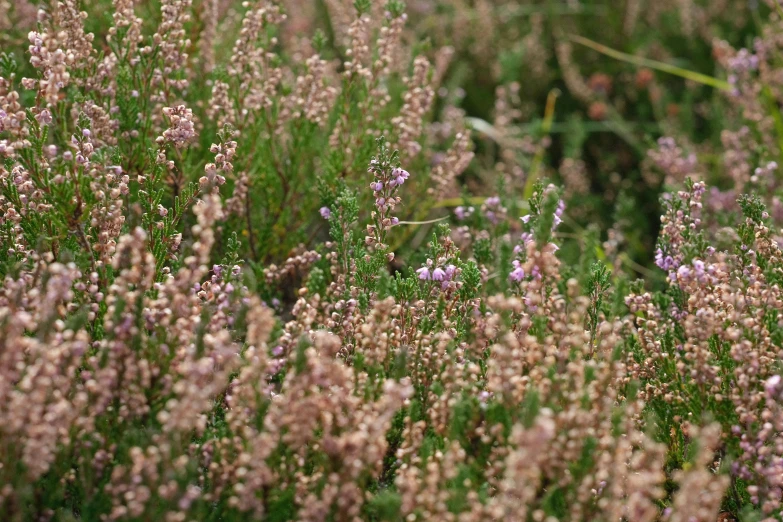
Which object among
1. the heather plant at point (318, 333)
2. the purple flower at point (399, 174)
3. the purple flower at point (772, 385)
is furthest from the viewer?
the purple flower at point (399, 174)

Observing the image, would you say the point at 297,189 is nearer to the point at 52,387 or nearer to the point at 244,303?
the point at 244,303

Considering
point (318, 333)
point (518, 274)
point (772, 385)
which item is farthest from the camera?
point (518, 274)

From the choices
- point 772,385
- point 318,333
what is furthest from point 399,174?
point 772,385

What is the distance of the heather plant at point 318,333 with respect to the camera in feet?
8.04

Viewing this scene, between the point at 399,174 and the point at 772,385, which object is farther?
the point at 399,174

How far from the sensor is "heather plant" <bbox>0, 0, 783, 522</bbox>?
245 cm

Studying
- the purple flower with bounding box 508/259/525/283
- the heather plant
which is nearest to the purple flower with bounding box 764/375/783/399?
the heather plant

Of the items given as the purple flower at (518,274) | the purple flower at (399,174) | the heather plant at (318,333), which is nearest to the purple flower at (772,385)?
the heather plant at (318,333)

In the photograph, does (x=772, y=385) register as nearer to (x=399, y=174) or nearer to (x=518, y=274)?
(x=518, y=274)

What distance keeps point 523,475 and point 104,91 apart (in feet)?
9.37

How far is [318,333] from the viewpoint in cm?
297

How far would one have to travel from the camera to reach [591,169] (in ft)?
25.8

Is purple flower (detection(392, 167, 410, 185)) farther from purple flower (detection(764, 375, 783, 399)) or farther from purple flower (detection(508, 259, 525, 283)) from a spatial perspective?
purple flower (detection(764, 375, 783, 399))

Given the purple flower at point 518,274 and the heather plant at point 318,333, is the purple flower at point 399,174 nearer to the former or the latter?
the heather plant at point 318,333
